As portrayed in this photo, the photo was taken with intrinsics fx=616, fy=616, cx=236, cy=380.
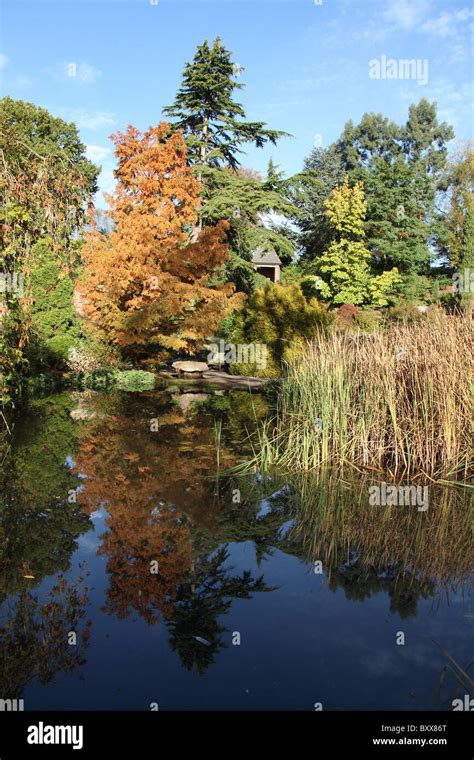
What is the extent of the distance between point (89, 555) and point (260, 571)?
1.27 m

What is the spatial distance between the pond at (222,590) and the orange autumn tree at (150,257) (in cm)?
849

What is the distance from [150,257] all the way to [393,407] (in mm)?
9909

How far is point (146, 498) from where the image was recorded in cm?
574

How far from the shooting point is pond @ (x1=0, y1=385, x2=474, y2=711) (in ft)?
9.71

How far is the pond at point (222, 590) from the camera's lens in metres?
2.96

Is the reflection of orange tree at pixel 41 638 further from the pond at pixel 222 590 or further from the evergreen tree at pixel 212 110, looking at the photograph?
the evergreen tree at pixel 212 110

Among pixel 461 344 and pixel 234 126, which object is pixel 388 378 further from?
pixel 234 126

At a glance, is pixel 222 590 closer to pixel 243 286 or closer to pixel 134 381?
pixel 134 381

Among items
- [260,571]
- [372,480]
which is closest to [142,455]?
[372,480]

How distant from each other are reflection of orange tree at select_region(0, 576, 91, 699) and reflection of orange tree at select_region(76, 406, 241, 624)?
9.7 inches
